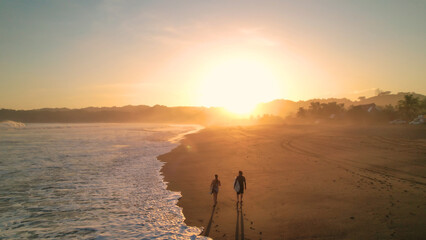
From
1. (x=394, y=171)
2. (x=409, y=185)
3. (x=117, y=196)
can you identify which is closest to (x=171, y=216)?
(x=117, y=196)

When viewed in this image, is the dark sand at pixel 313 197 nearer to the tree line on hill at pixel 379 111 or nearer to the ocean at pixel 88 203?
the ocean at pixel 88 203

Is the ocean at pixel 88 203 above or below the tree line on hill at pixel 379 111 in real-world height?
below

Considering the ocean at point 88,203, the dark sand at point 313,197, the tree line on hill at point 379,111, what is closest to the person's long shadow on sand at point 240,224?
the dark sand at point 313,197

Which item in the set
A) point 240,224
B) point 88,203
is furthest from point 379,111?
point 88,203

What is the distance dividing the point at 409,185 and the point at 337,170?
477cm

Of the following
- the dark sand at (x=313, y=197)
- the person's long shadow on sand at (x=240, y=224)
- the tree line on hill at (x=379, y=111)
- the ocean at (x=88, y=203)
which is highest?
the tree line on hill at (x=379, y=111)

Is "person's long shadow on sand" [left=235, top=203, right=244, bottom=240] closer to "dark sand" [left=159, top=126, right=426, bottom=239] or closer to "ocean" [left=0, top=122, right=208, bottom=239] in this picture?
"dark sand" [left=159, top=126, right=426, bottom=239]

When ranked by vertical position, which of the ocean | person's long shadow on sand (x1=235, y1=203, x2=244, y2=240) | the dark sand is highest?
the dark sand

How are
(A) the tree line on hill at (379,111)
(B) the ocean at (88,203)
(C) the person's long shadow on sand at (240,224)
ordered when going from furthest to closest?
1. (A) the tree line on hill at (379,111)
2. (B) the ocean at (88,203)
3. (C) the person's long shadow on sand at (240,224)

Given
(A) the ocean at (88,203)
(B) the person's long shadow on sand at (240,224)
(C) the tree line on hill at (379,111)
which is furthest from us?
(C) the tree line on hill at (379,111)

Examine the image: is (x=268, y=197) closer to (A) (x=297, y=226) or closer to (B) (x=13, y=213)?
(A) (x=297, y=226)

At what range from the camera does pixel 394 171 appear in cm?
1689

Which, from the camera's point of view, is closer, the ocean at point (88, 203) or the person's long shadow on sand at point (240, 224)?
the person's long shadow on sand at point (240, 224)

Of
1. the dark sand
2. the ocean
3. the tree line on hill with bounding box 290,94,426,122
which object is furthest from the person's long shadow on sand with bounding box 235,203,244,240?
the tree line on hill with bounding box 290,94,426,122
